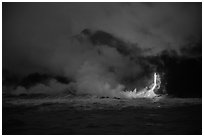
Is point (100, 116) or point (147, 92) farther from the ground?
point (147, 92)

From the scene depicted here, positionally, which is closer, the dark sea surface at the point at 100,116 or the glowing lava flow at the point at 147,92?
the dark sea surface at the point at 100,116

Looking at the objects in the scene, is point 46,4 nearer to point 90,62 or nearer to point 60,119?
point 90,62

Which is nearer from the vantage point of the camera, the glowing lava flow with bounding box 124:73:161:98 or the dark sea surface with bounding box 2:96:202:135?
the dark sea surface with bounding box 2:96:202:135

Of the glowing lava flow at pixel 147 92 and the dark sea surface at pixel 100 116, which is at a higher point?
the glowing lava flow at pixel 147 92

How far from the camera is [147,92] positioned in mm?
3746

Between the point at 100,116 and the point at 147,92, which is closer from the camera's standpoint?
the point at 100,116

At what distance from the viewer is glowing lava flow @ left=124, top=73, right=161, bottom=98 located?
3592mm

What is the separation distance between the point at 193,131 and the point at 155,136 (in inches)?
21.9

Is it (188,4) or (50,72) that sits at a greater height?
(188,4)

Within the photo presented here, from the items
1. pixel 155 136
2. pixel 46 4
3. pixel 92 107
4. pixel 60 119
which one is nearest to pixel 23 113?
pixel 60 119

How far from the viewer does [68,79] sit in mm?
3574

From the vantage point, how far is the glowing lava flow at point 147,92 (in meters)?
3.59

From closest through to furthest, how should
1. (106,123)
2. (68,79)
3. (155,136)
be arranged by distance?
(155,136)
(106,123)
(68,79)

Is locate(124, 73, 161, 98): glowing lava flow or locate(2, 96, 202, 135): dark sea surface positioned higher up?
locate(124, 73, 161, 98): glowing lava flow
